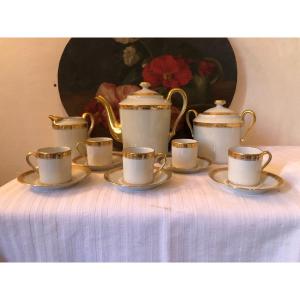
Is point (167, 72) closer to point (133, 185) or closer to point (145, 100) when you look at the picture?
point (145, 100)

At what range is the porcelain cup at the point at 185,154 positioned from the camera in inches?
23.1

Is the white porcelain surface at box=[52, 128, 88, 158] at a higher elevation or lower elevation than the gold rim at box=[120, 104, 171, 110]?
lower

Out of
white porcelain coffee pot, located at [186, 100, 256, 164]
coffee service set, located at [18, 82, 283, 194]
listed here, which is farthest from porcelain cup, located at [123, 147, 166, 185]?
white porcelain coffee pot, located at [186, 100, 256, 164]

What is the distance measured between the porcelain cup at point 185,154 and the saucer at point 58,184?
19cm

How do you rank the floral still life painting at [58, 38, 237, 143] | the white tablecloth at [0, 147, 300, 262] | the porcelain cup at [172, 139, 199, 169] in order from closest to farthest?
the white tablecloth at [0, 147, 300, 262] < the porcelain cup at [172, 139, 199, 169] < the floral still life painting at [58, 38, 237, 143]

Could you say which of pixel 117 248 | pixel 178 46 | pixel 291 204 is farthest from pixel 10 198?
pixel 178 46

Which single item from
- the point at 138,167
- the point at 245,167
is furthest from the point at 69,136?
the point at 245,167

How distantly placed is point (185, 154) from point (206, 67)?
344 millimetres

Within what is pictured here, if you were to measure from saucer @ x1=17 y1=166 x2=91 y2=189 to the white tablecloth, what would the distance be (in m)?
0.05

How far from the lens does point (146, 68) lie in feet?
2.65

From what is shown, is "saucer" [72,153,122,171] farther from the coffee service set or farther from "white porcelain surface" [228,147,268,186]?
"white porcelain surface" [228,147,268,186]

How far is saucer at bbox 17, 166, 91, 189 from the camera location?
1.59 ft

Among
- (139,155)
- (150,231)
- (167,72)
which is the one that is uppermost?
(167,72)

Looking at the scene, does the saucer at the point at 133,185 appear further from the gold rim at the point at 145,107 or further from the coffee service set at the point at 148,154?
the gold rim at the point at 145,107
